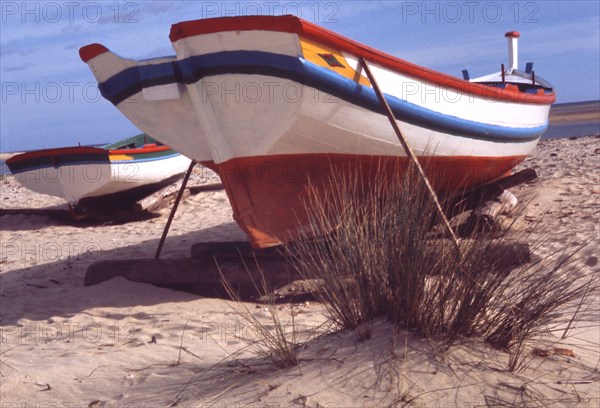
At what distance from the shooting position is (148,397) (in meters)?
3.60

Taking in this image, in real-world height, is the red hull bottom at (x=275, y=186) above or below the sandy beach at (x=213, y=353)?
above

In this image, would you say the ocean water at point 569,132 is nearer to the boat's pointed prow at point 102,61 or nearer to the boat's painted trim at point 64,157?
the boat's painted trim at point 64,157

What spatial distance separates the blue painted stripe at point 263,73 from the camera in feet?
18.2

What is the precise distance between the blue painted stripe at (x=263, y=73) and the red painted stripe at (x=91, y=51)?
24 cm

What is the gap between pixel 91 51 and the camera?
20.3 feet

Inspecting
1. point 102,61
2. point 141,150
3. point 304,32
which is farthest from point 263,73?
point 141,150

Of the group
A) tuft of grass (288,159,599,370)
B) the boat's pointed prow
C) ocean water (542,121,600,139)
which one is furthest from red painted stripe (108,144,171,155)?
ocean water (542,121,600,139)

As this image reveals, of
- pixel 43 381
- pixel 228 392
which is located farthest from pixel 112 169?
pixel 228 392

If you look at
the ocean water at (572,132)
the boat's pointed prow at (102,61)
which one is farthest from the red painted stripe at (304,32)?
the ocean water at (572,132)

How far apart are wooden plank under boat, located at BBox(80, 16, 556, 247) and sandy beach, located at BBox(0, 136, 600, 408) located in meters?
1.10

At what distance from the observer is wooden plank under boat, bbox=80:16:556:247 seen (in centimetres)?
556

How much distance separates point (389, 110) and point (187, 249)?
3208 millimetres

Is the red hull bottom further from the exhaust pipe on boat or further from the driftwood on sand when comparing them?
the exhaust pipe on boat

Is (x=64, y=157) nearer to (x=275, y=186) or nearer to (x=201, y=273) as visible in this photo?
(x=201, y=273)
